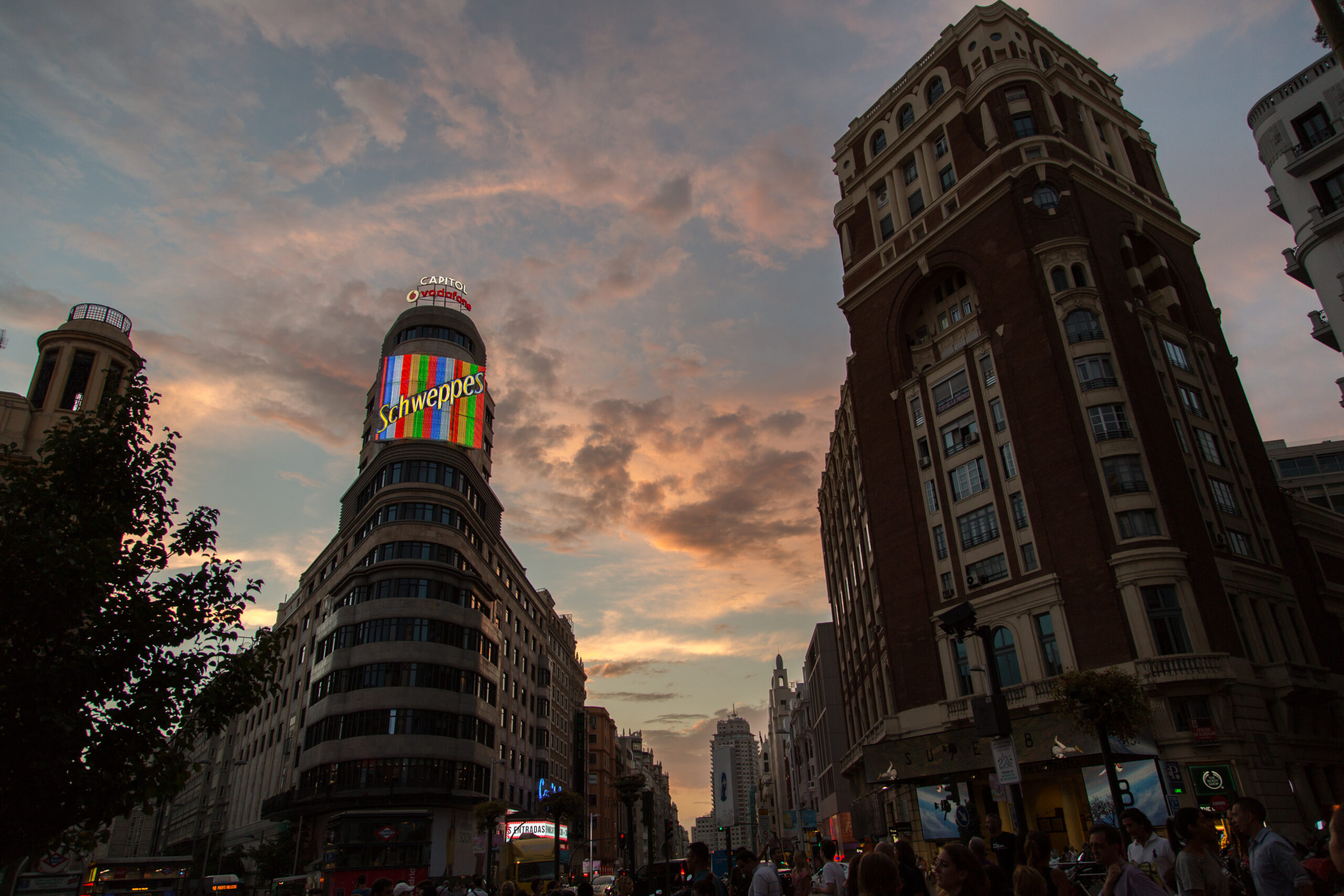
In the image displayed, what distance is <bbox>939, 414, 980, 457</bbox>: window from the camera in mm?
44812

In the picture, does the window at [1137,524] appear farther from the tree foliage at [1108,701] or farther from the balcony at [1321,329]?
the balcony at [1321,329]

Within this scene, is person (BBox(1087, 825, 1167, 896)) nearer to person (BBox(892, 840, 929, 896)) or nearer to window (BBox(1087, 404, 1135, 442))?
person (BBox(892, 840, 929, 896))

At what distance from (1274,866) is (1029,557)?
35344 mm

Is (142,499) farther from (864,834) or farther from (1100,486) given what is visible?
(864,834)

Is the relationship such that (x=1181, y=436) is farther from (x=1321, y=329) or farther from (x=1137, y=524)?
(x=1321, y=329)

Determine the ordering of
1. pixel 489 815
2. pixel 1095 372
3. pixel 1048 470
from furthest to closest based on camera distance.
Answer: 1. pixel 489 815
2. pixel 1095 372
3. pixel 1048 470

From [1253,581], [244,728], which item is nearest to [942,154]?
[1253,581]

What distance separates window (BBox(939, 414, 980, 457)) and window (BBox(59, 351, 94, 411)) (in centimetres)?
4577

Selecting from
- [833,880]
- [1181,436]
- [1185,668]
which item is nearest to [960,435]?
[1181,436]

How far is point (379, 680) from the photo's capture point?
171ft

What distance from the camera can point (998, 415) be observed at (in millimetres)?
43688

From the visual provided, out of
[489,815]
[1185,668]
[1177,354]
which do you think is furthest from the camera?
[489,815]

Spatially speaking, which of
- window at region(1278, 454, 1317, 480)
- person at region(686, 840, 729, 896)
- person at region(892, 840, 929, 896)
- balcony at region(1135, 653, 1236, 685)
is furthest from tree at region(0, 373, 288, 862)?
window at region(1278, 454, 1317, 480)

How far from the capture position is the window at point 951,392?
4622cm
